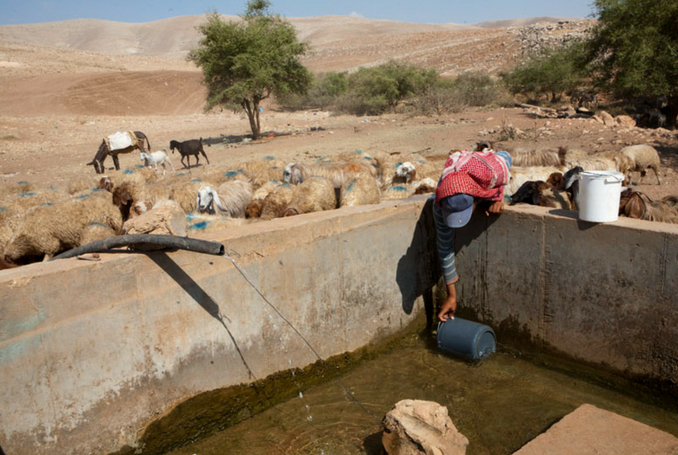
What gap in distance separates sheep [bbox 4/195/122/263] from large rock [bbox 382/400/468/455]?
4835 mm

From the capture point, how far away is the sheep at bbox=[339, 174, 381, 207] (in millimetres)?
7117

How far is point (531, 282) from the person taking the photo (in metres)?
5.12

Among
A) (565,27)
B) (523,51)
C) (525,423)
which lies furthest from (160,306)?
(565,27)

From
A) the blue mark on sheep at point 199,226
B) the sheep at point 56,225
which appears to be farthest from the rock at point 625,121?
the sheep at point 56,225

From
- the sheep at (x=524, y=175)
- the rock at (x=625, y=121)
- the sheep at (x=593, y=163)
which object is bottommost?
the rock at (x=625, y=121)

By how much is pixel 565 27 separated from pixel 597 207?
48.0 meters

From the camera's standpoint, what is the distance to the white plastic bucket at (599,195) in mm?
4301

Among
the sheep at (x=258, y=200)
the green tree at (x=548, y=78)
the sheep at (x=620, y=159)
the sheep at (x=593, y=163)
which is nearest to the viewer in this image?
the sheep at (x=258, y=200)

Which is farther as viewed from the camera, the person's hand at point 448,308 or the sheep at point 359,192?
the sheep at point 359,192

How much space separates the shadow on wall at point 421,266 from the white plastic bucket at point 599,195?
1673 millimetres

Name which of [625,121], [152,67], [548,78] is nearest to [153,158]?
[625,121]

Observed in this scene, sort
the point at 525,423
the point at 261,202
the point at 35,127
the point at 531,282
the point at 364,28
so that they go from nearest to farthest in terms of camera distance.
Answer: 1. the point at 525,423
2. the point at 531,282
3. the point at 261,202
4. the point at 35,127
5. the point at 364,28

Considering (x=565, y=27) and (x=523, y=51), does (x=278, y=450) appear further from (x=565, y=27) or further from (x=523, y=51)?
(x=565, y=27)

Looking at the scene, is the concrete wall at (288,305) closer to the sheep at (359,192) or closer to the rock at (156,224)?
the rock at (156,224)
